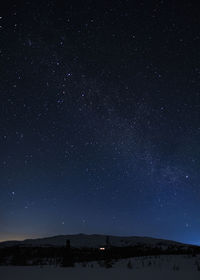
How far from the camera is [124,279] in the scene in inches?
319

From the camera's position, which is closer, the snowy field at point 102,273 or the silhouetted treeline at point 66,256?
the snowy field at point 102,273

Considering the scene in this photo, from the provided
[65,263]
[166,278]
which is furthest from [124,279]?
[65,263]

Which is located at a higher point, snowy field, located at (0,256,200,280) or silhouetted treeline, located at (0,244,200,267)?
snowy field, located at (0,256,200,280)

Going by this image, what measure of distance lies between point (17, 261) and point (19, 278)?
9.19 meters

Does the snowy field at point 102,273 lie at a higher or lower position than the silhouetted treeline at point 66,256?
higher

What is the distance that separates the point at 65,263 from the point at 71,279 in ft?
15.9

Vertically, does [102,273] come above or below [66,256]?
below

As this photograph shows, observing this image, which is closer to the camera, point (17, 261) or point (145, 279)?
point (145, 279)

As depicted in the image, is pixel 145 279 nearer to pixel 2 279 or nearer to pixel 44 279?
pixel 44 279

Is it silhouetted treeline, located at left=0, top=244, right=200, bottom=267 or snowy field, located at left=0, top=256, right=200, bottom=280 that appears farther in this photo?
silhouetted treeline, located at left=0, top=244, right=200, bottom=267

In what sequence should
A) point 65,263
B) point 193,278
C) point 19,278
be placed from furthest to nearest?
point 65,263 → point 19,278 → point 193,278

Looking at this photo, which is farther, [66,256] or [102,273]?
[66,256]

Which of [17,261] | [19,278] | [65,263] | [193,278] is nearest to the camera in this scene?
[193,278]

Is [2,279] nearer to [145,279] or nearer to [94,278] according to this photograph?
[94,278]
